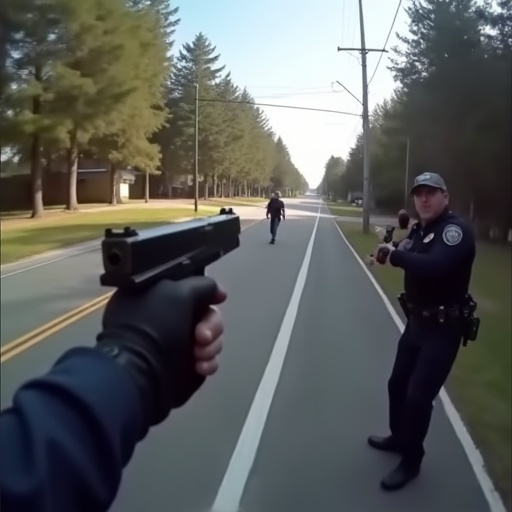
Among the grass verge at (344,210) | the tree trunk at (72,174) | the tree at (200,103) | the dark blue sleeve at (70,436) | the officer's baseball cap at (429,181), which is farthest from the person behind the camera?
the grass verge at (344,210)

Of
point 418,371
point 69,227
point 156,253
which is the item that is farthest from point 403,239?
point 69,227

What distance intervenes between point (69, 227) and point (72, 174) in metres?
0.26

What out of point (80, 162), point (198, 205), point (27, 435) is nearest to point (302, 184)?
point (198, 205)

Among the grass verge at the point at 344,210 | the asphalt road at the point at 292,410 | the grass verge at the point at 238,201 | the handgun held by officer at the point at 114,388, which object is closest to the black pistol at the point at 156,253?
the handgun held by officer at the point at 114,388

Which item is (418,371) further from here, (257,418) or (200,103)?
(257,418)

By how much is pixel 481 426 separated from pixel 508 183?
1.86 metres

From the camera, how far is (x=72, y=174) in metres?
2.43

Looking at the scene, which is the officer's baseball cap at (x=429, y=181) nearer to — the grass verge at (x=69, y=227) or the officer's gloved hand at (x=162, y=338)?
the officer's gloved hand at (x=162, y=338)

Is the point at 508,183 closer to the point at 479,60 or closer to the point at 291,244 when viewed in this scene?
the point at 479,60

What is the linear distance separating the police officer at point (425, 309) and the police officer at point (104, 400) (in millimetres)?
642

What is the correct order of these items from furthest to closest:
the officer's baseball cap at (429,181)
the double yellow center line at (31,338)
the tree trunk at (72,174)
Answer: the double yellow center line at (31,338), the tree trunk at (72,174), the officer's baseball cap at (429,181)

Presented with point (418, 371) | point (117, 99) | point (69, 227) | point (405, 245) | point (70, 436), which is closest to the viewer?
point (70, 436)

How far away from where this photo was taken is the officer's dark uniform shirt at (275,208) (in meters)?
2.49

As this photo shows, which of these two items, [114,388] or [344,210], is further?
[344,210]
